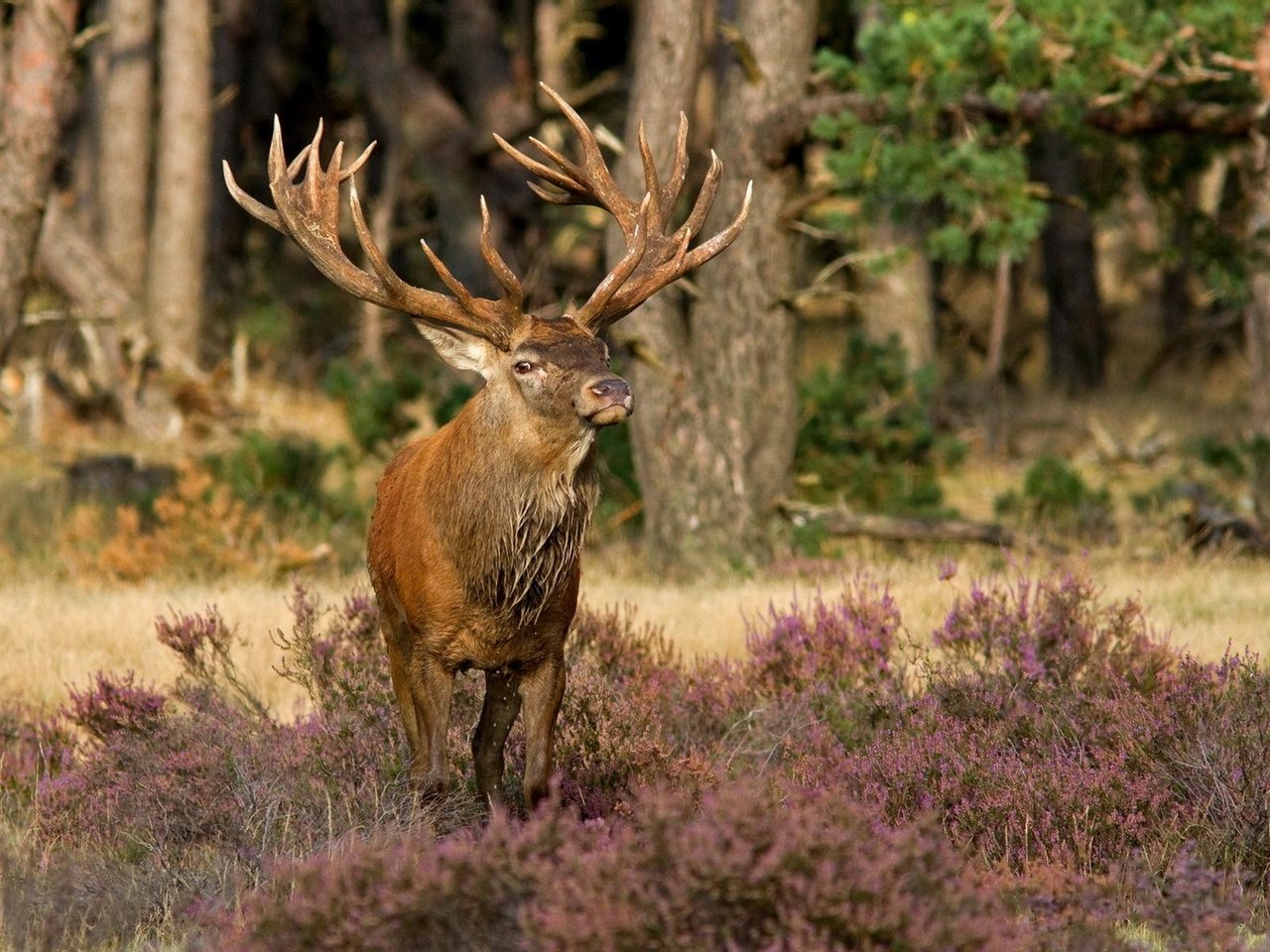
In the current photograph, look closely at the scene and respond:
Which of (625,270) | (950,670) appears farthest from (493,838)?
(950,670)

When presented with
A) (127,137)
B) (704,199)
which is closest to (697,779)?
(704,199)

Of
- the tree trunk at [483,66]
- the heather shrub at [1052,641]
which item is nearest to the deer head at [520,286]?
the heather shrub at [1052,641]

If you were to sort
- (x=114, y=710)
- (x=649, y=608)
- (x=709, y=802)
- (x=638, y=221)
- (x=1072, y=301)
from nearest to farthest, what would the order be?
(x=709, y=802) < (x=638, y=221) < (x=114, y=710) < (x=649, y=608) < (x=1072, y=301)

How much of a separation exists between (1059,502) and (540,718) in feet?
27.1

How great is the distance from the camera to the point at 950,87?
10.2m

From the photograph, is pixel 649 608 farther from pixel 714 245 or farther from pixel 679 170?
pixel 679 170

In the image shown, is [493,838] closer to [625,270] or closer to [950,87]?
[625,270]

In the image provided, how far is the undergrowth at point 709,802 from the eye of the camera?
4.20 meters

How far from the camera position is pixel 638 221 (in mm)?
6980

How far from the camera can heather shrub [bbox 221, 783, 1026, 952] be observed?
13.4ft

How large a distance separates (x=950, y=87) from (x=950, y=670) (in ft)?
13.6

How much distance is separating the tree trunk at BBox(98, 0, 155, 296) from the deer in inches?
489

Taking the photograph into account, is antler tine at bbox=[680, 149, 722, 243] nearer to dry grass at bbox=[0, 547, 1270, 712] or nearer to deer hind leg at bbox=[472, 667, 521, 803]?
deer hind leg at bbox=[472, 667, 521, 803]

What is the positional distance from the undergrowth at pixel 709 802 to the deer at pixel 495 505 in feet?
1.23
